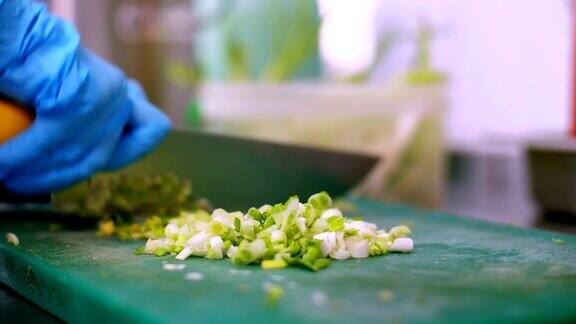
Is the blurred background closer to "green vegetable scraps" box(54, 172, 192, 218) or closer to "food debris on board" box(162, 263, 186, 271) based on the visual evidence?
"green vegetable scraps" box(54, 172, 192, 218)

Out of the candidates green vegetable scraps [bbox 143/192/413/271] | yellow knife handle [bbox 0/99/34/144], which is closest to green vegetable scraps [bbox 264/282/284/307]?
green vegetable scraps [bbox 143/192/413/271]

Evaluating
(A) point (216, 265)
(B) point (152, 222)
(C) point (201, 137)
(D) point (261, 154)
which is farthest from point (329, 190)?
(A) point (216, 265)

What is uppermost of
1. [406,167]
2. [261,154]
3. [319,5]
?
[319,5]

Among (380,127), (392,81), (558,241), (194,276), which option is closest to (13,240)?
(194,276)

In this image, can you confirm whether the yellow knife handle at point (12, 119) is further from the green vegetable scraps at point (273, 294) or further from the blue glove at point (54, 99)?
the green vegetable scraps at point (273, 294)

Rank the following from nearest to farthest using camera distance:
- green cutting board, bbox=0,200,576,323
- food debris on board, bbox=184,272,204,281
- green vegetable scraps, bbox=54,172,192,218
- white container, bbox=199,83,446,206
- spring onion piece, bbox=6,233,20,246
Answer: green cutting board, bbox=0,200,576,323 < food debris on board, bbox=184,272,204,281 < spring onion piece, bbox=6,233,20,246 < green vegetable scraps, bbox=54,172,192,218 < white container, bbox=199,83,446,206

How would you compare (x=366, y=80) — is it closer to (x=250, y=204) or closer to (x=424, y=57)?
(x=424, y=57)

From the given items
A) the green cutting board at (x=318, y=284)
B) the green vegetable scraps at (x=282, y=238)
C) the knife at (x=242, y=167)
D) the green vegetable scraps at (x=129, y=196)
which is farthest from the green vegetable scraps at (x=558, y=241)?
the green vegetable scraps at (x=129, y=196)
